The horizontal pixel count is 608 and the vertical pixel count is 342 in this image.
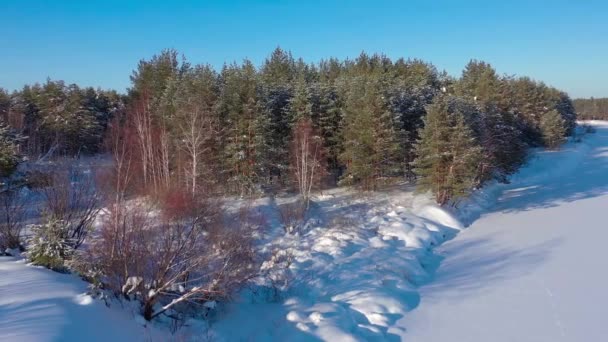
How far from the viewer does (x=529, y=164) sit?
44.3m

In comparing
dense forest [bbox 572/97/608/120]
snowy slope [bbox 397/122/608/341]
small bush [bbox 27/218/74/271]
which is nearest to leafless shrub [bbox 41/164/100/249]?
small bush [bbox 27/218/74/271]

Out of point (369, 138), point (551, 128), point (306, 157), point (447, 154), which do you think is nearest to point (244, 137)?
point (306, 157)

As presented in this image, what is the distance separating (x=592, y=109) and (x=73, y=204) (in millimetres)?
180716

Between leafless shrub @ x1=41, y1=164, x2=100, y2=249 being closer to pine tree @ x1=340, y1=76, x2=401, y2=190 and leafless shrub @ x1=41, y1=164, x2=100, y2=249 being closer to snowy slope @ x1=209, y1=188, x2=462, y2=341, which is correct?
snowy slope @ x1=209, y1=188, x2=462, y2=341

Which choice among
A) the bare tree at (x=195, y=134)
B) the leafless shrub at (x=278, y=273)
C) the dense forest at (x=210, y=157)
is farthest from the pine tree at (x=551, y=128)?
the leafless shrub at (x=278, y=273)

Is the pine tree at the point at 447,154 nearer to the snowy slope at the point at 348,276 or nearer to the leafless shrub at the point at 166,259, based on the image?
the snowy slope at the point at 348,276

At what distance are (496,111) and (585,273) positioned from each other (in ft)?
62.4

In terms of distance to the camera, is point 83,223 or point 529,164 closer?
point 83,223

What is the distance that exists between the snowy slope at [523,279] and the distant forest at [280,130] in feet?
13.0

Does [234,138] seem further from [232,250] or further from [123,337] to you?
[123,337]

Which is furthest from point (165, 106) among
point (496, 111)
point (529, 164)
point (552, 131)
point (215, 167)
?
point (552, 131)

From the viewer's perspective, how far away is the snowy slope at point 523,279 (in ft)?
37.5

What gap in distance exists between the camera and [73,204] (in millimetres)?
13438

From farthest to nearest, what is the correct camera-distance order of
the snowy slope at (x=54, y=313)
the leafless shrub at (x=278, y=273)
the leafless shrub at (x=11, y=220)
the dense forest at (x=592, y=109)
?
the dense forest at (x=592, y=109), the leafless shrub at (x=278, y=273), the leafless shrub at (x=11, y=220), the snowy slope at (x=54, y=313)
